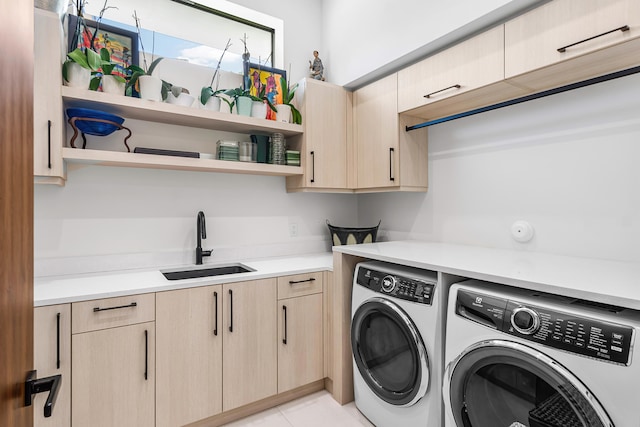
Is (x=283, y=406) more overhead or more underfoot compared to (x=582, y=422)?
more underfoot

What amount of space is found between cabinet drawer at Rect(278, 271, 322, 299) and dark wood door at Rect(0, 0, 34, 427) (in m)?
1.45

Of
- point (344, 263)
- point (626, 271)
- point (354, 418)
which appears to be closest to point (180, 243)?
point (344, 263)

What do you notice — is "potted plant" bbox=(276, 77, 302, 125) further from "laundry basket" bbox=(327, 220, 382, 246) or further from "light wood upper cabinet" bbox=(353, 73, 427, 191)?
"laundry basket" bbox=(327, 220, 382, 246)

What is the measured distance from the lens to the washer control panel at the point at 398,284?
1.57 meters

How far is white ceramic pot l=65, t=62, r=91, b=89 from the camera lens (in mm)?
1746

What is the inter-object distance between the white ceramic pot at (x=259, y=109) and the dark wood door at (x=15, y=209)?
168 centimetres

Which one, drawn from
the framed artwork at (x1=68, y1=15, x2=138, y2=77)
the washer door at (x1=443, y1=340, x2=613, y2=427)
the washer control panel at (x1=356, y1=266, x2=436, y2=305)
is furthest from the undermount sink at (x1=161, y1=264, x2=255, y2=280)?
the washer door at (x1=443, y1=340, x2=613, y2=427)

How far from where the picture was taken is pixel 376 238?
2879mm

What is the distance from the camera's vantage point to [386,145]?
7.89 feet

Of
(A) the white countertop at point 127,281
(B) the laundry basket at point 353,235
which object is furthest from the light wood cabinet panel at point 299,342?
(B) the laundry basket at point 353,235

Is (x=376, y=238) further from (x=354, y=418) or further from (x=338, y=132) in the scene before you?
(x=354, y=418)

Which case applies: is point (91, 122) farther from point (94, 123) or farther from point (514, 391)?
point (514, 391)

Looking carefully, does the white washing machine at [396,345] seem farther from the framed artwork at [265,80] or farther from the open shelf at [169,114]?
the framed artwork at [265,80]

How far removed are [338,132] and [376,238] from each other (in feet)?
3.13
